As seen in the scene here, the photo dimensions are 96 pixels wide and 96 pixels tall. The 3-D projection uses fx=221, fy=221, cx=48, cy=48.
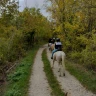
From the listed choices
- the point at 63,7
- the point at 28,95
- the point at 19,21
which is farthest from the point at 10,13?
the point at 28,95

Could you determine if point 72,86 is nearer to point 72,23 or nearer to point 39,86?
point 39,86

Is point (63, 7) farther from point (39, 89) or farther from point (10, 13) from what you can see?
point (39, 89)

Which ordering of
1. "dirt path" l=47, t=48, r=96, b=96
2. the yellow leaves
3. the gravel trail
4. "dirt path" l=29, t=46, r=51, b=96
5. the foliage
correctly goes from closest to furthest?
"dirt path" l=47, t=48, r=96, b=96, the gravel trail, "dirt path" l=29, t=46, r=51, b=96, the foliage, the yellow leaves

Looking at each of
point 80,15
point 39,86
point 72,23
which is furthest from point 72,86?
point 72,23

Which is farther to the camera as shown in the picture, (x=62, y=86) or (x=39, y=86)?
(x=39, y=86)

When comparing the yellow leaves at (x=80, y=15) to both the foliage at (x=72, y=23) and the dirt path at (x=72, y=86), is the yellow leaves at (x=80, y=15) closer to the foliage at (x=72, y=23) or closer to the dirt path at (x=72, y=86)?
the foliage at (x=72, y=23)

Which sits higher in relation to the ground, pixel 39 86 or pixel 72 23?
pixel 72 23

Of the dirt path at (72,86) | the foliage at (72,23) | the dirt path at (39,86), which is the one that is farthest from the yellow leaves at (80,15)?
the dirt path at (39,86)

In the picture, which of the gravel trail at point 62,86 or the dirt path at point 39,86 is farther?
the dirt path at point 39,86

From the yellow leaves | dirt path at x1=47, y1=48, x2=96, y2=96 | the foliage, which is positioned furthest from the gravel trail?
the yellow leaves

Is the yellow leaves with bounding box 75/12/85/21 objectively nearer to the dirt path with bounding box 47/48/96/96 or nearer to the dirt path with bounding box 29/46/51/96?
the dirt path with bounding box 47/48/96/96

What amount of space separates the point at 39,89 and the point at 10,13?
20.9 m

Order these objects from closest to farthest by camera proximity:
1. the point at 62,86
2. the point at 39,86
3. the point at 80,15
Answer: the point at 62,86, the point at 39,86, the point at 80,15

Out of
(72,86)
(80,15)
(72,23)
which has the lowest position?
(72,86)
